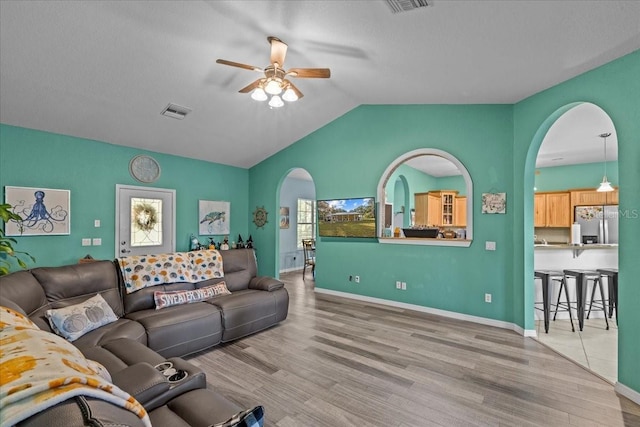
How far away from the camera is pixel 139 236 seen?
522cm

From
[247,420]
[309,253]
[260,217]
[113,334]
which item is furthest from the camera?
[309,253]

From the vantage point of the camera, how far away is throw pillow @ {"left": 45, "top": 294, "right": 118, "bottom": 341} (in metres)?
2.48

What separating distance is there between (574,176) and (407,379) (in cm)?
756

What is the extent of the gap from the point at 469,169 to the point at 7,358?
468 centimetres

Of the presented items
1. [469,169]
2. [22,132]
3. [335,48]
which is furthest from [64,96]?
[469,169]

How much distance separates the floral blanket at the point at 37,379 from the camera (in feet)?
Answer: 2.03

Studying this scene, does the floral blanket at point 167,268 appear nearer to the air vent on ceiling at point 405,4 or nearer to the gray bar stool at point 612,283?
the air vent on ceiling at point 405,4

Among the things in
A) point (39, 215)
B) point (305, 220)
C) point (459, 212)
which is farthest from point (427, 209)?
point (39, 215)

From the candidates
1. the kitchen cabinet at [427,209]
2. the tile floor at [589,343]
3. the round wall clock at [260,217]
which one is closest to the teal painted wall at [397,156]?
the tile floor at [589,343]

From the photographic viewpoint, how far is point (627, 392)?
2422mm

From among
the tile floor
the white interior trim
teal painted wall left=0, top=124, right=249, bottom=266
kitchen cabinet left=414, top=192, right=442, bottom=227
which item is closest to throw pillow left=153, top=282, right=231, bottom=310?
teal painted wall left=0, top=124, right=249, bottom=266

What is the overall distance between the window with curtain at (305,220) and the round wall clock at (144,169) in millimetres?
4346

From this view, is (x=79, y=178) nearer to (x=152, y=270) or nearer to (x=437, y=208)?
(x=152, y=270)

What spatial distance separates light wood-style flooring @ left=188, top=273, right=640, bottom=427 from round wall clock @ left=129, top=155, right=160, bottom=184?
3532mm
